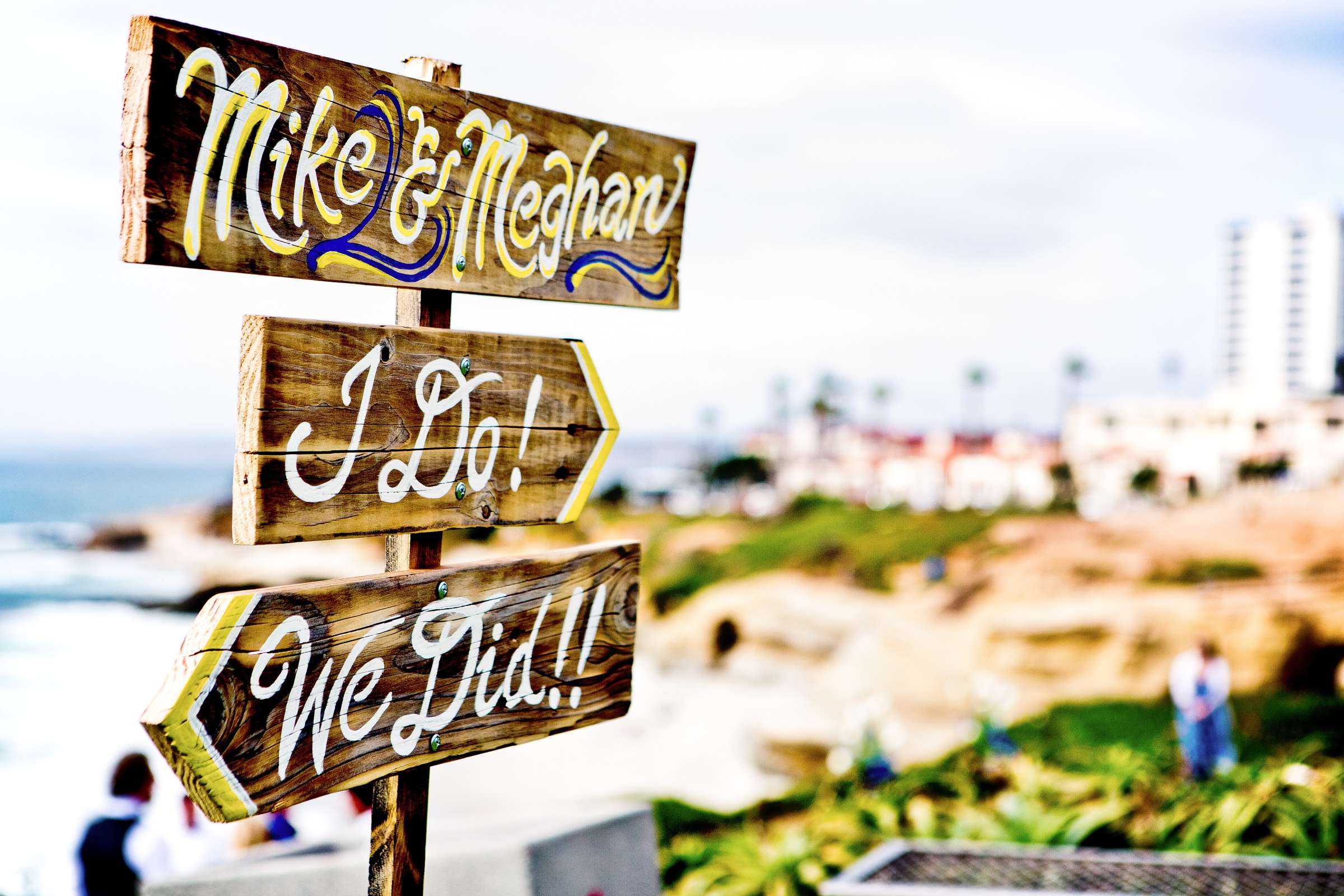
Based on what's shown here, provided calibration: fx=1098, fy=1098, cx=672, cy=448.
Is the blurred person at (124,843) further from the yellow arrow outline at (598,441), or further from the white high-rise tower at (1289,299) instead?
the white high-rise tower at (1289,299)

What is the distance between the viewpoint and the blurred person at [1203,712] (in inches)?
355

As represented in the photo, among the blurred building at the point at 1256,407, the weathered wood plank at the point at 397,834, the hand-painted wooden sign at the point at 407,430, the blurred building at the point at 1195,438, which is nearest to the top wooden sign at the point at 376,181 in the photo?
the hand-painted wooden sign at the point at 407,430

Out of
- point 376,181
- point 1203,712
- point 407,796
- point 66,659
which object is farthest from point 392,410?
point 66,659

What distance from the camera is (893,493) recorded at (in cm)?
7688

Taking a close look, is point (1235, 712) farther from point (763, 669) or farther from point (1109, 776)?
point (763, 669)

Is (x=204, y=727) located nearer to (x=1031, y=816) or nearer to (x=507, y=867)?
(x=507, y=867)

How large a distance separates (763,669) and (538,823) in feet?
100

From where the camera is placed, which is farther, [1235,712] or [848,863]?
[1235,712]

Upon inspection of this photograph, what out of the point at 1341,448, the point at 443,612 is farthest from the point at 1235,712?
the point at 1341,448

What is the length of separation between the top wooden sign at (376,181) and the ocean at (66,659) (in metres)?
3.35

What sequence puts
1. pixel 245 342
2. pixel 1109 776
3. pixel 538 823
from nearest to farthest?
pixel 245 342, pixel 538 823, pixel 1109 776

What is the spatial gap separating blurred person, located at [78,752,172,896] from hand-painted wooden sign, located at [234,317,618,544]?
300 cm

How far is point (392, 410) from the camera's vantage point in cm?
225

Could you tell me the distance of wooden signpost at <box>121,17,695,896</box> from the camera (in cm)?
190
